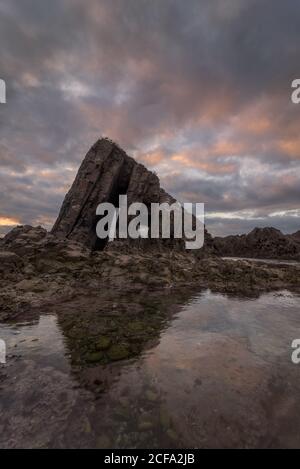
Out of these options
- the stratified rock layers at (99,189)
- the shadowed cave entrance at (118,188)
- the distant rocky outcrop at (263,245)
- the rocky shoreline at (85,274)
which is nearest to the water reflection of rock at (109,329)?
the rocky shoreline at (85,274)

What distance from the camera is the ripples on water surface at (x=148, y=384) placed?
4.72 m

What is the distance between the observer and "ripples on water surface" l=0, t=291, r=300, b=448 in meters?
4.72

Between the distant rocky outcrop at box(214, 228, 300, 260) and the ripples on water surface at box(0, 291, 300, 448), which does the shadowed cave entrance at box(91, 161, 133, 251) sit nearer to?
the ripples on water surface at box(0, 291, 300, 448)

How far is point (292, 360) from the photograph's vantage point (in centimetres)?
775

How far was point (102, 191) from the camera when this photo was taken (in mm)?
34781

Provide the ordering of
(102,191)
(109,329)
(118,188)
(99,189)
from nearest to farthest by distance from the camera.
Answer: (109,329), (102,191), (99,189), (118,188)

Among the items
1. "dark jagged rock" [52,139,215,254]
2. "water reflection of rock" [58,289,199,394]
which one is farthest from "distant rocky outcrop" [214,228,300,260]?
"water reflection of rock" [58,289,199,394]

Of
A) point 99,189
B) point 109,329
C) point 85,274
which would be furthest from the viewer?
point 99,189

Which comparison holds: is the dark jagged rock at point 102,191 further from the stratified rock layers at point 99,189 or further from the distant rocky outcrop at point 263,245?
the distant rocky outcrop at point 263,245

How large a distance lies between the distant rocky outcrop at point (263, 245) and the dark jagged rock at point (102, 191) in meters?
41.4

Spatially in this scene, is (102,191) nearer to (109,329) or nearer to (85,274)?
(85,274)

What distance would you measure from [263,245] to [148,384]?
85310mm

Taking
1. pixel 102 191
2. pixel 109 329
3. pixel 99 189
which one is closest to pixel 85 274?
pixel 109 329

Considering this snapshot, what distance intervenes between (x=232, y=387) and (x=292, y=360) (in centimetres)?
265
